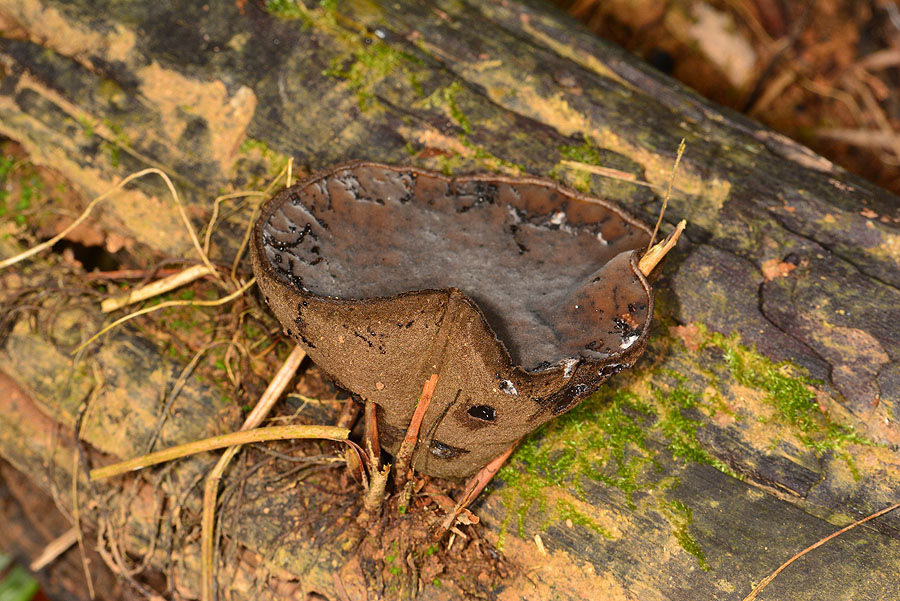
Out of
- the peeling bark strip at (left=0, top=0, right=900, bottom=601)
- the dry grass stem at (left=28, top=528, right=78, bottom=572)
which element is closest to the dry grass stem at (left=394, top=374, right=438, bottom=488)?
the peeling bark strip at (left=0, top=0, right=900, bottom=601)

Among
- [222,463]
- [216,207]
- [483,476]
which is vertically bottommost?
[222,463]

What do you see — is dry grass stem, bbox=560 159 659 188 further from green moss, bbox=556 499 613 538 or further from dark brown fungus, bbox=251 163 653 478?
green moss, bbox=556 499 613 538

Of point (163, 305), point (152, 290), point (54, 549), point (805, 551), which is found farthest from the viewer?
point (54, 549)

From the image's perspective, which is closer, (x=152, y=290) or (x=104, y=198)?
(x=152, y=290)

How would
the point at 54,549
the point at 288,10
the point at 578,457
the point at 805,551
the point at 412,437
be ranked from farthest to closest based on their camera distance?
the point at 54,549 → the point at 288,10 → the point at 578,457 → the point at 805,551 → the point at 412,437

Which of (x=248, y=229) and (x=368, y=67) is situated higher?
(x=368, y=67)

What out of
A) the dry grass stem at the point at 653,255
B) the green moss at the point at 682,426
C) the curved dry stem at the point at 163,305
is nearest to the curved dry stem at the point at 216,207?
the curved dry stem at the point at 163,305

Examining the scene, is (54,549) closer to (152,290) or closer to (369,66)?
(152,290)

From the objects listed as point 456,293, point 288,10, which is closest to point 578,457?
point 456,293

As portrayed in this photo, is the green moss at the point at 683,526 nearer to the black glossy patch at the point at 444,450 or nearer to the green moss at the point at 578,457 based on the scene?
the green moss at the point at 578,457
